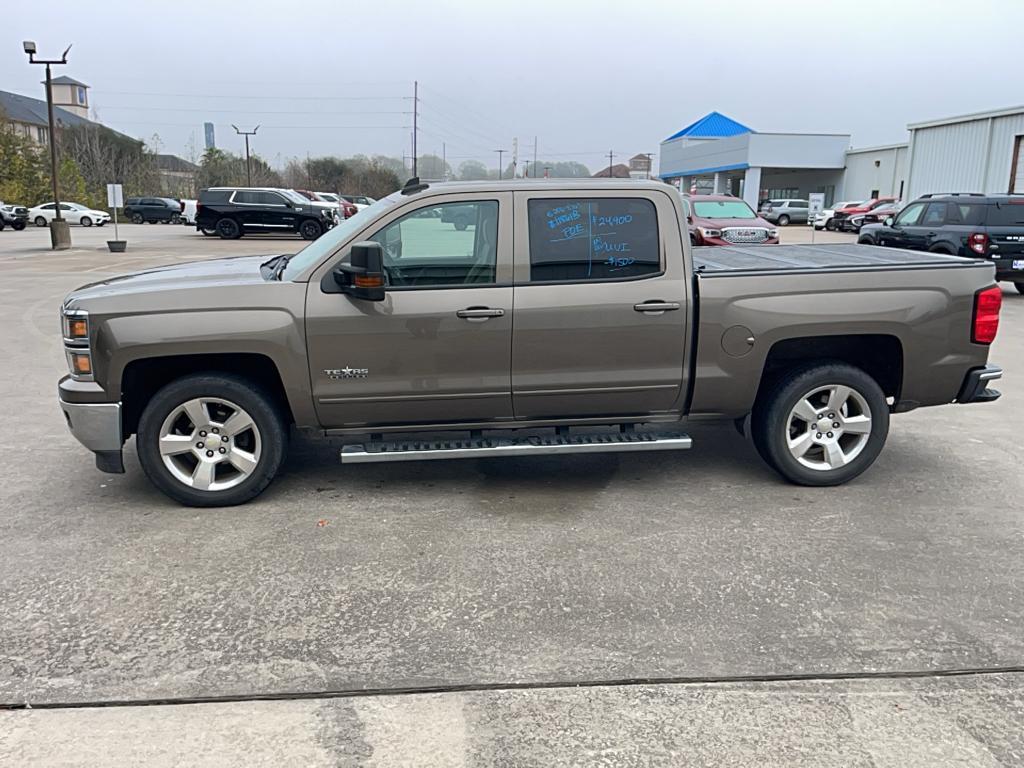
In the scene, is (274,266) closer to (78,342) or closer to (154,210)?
(78,342)

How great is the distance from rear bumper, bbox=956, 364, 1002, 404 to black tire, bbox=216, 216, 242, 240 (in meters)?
31.5

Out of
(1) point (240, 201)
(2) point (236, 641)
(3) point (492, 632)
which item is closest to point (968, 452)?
(3) point (492, 632)

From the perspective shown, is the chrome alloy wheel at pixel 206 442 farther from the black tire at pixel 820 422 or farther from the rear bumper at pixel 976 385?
the rear bumper at pixel 976 385

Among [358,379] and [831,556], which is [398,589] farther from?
[831,556]

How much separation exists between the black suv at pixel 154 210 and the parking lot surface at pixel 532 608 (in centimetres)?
4927

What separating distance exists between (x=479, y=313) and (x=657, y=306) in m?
1.04

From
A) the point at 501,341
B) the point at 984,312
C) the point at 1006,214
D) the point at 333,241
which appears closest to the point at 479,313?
the point at 501,341

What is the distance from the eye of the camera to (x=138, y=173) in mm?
68000

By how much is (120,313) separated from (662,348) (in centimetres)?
308

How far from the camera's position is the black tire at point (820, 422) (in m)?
5.31

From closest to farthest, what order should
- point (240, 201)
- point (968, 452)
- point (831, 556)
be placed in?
point (831, 556), point (968, 452), point (240, 201)

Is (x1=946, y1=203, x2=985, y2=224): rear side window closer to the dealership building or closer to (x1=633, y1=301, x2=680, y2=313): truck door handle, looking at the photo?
(x1=633, y1=301, x2=680, y2=313): truck door handle

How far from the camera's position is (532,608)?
12.9 feet

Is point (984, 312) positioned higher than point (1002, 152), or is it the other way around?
point (1002, 152)
